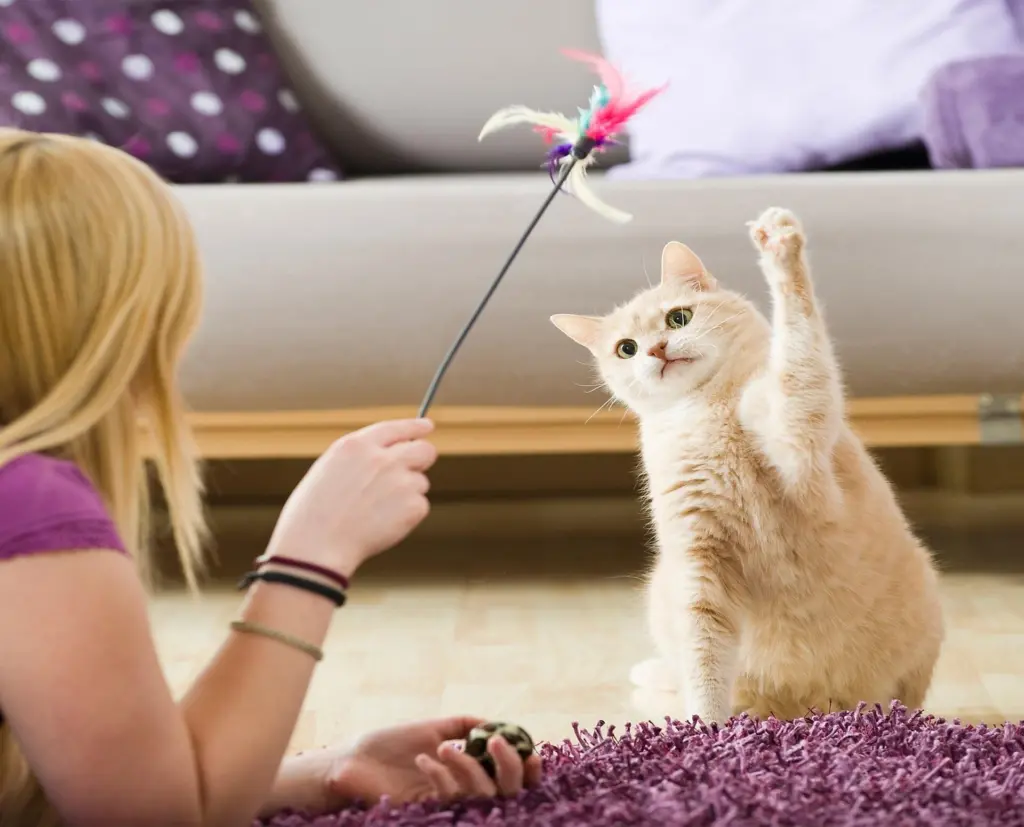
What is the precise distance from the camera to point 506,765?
0.84 metres

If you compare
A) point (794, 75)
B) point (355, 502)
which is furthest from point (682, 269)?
point (794, 75)

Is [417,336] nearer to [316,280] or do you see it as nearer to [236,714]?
[316,280]

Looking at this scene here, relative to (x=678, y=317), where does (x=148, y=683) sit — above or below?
below

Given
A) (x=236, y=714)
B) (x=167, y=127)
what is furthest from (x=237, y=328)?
(x=236, y=714)

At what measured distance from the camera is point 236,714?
0.75m

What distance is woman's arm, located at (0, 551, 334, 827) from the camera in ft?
2.22

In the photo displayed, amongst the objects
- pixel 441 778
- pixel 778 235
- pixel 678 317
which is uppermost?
pixel 778 235

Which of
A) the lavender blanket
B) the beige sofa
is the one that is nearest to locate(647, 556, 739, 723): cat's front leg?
the beige sofa

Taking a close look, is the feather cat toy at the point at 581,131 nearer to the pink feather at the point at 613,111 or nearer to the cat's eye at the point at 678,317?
the pink feather at the point at 613,111

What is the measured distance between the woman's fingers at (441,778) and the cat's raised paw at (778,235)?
0.48 meters

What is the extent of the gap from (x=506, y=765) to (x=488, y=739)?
0.11 ft

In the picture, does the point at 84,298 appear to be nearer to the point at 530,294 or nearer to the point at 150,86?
the point at 530,294

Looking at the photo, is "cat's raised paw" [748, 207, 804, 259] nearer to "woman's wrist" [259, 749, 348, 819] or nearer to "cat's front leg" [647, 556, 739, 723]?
"cat's front leg" [647, 556, 739, 723]

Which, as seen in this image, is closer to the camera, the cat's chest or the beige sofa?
the cat's chest
